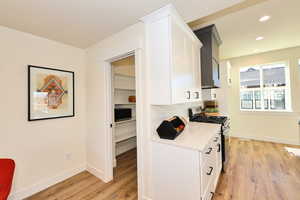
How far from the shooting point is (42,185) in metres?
2.00

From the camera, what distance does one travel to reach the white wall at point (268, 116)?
11.6 feet

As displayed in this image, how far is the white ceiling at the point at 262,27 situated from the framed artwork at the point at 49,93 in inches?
108

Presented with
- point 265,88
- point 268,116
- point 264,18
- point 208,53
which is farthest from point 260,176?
point 265,88

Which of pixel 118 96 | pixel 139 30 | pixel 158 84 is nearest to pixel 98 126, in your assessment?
pixel 118 96

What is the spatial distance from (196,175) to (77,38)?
256cm

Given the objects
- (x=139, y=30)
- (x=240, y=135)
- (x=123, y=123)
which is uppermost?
(x=139, y=30)

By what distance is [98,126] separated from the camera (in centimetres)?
230

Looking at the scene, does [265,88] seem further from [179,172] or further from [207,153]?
[179,172]

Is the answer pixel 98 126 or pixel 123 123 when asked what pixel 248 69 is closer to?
pixel 123 123

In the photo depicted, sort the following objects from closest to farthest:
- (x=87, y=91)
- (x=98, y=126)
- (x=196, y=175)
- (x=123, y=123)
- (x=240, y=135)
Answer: (x=196, y=175), (x=98, y=126), (x=87, y=91), (x=123, y=123), (x=240, y=135)

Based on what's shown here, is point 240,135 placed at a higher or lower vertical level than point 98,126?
lower

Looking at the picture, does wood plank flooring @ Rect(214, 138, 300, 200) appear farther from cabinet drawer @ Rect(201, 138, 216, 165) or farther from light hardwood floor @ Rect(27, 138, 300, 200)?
cabinet drawer @ Rect(201, 138, 216, 165)

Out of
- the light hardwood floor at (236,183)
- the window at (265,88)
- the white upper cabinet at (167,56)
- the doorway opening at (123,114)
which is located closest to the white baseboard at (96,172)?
the light hardwood floor at (236,183)

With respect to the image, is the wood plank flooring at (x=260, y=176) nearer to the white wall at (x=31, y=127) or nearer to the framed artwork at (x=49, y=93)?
the white wall at (x=31, y=127)
